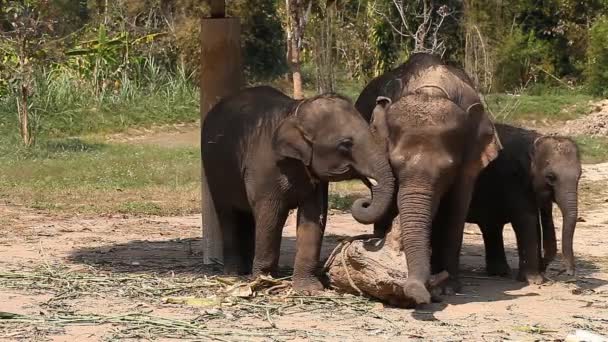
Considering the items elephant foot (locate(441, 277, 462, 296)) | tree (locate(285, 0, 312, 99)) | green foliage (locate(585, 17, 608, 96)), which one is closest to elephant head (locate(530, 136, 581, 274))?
elephant foot (locate(441, 277, 462, 296))

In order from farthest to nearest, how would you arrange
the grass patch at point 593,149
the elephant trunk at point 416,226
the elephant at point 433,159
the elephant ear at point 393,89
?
1. the grass patch at point 593,149
2. the elephant ear at point 393,89
3. the elephant at point 433,159
4. the elephant trunk at point 416,226

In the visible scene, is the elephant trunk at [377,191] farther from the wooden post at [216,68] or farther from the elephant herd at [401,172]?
the wooden post at [216,68]

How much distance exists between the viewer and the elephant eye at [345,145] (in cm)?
847

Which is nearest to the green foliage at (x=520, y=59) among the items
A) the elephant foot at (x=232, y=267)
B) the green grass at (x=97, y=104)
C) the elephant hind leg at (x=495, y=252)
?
the green grass at (x=97, y=104)

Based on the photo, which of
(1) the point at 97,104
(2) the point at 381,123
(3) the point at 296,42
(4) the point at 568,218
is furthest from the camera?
(1) the point at 97,104

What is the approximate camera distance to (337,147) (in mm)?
8500

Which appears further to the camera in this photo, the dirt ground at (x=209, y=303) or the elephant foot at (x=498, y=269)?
the elephant foot at (x=498, y=269)

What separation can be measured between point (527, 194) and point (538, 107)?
15381mm

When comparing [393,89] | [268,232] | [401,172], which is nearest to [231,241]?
[268,232]

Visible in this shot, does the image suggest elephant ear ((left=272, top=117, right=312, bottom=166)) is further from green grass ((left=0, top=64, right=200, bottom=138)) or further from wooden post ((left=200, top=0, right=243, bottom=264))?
green grass ((left=0, top=64, right=200, bottom=138))

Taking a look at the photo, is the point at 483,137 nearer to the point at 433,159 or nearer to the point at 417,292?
the point at 433,159

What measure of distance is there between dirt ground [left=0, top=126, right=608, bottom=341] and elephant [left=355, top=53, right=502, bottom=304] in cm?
42

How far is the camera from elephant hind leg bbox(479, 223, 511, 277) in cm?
1003

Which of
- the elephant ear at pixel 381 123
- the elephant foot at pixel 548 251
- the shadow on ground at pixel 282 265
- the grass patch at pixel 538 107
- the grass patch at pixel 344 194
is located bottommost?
the grass patch at pixel 344 194
